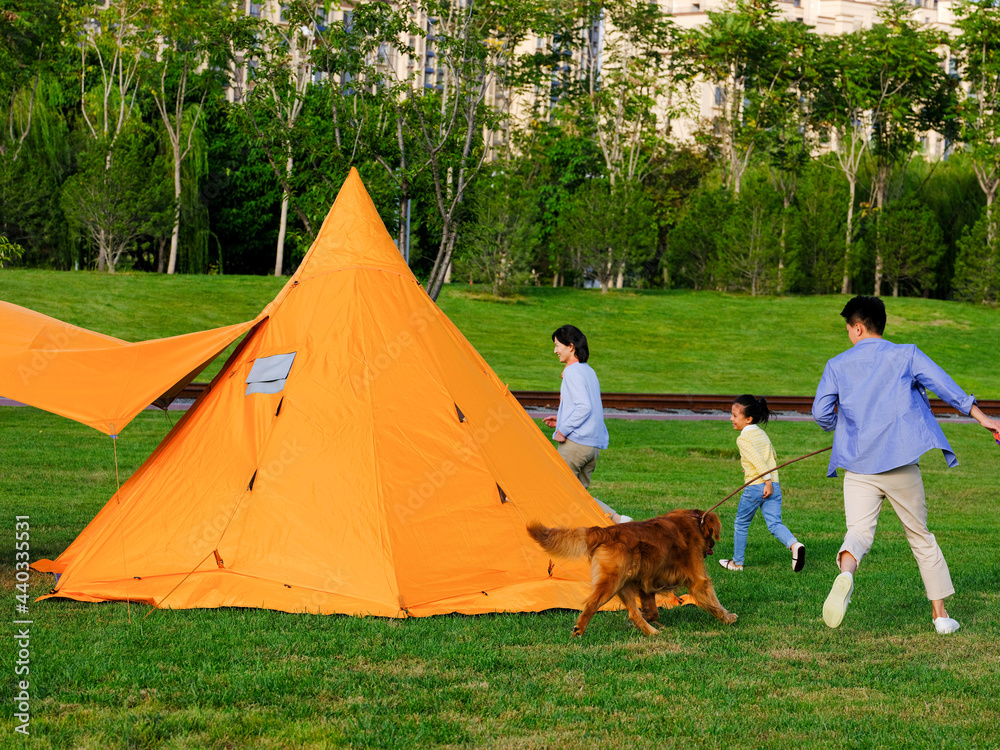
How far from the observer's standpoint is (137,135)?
3569cm

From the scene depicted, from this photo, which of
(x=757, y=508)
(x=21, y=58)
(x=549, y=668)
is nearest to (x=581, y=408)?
(x=757, y=508)

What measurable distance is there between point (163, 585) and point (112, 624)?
65 centimetres

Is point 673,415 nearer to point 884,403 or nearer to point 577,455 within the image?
point 577,455

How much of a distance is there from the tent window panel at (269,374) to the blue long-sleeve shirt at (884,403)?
3.60 metres

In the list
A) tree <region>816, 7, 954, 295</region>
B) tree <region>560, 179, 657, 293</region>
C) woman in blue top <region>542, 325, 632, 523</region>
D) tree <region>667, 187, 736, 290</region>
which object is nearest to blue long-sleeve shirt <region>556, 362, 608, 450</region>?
woman in blue top <region>542, 325, 632, 523</region>

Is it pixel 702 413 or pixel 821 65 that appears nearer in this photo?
pixel 702 413

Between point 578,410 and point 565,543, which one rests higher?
point 578,410

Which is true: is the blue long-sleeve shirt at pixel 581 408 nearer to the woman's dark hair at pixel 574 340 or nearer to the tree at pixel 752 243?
the woman's dark hair at pixel 574 340

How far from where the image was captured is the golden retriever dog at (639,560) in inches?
227

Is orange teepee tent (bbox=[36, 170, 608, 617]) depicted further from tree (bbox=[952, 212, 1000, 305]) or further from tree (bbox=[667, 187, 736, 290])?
tree (bbox=[952, 212, 1000, 305])

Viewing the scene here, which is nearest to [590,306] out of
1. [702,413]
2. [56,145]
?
[702,413]

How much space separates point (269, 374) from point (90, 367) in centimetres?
119

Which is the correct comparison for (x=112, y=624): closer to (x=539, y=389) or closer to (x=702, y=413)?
(x=702, y=413)

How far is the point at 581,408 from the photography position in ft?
25.4
